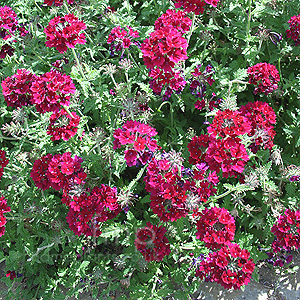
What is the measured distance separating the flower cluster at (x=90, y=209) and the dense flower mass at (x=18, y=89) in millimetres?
1134

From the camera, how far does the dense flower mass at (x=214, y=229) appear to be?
3004 mm

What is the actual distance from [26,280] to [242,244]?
2.53 m

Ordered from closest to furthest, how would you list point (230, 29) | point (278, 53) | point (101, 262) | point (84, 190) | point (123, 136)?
1. point (123, 136)
2. point (84, 190)
3. point (101, 262)
4. point (278, 53)
5. point (230, 29)

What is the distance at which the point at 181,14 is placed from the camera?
12.0 feet

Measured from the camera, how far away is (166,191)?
2.97 meters

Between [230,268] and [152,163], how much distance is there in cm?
114

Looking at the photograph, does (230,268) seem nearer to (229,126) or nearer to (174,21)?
(229,126)

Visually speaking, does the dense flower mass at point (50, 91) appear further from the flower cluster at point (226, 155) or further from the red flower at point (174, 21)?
the flower cluster at point (226, 155)

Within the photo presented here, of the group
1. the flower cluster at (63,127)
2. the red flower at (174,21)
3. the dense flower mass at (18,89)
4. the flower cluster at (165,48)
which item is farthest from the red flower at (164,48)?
the dense flower mass at (18,89)

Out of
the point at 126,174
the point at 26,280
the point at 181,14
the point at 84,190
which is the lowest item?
the point at 26,280

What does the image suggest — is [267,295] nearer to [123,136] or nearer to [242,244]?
[242,244]

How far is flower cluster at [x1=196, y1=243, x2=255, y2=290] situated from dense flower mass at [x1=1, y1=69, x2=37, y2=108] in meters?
2.36

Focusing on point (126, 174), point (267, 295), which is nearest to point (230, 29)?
point (126, 174)

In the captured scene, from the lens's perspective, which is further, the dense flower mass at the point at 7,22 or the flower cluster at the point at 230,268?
the dense flower mass at the point at 7,22
